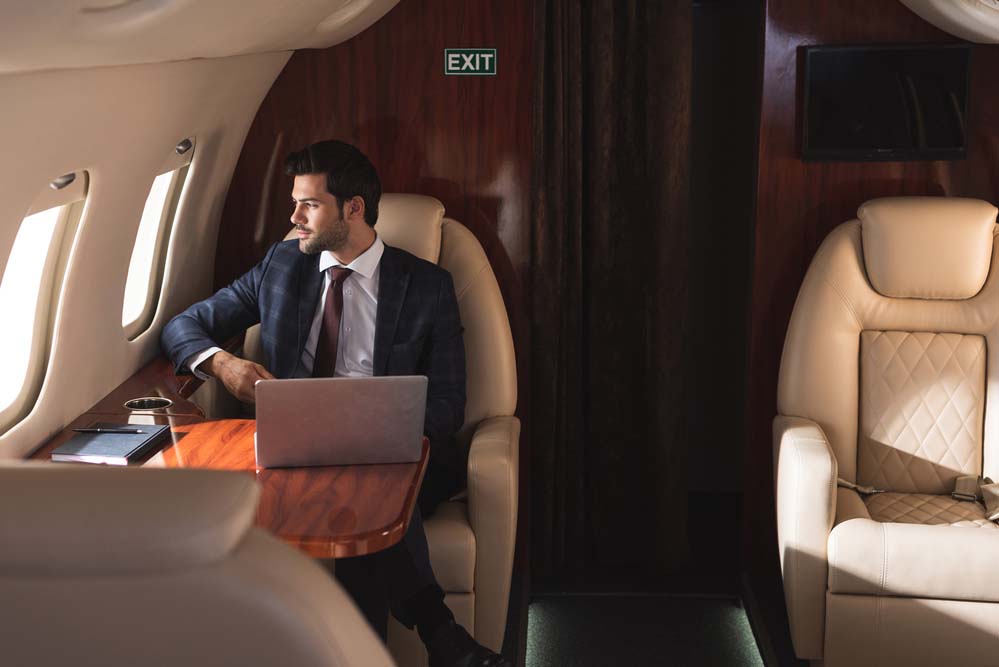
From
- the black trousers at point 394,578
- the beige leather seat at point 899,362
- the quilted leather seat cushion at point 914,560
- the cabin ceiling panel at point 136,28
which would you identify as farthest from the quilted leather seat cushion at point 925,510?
the cabin ceiling panel at point 136,28

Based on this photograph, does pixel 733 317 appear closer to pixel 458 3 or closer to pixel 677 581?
pixel 677 581

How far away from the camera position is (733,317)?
4777mm

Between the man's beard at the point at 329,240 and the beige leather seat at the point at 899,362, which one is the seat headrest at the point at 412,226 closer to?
the man's beard at the point at 329,240

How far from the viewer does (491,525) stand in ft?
10.0

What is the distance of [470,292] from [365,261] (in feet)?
1.21

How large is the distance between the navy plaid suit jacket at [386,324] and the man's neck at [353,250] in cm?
7

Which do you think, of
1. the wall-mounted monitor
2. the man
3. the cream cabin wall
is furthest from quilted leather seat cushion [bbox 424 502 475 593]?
the wall-mounted monitor

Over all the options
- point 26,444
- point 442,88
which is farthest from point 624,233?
point 26,444

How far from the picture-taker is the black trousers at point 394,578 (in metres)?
2.73

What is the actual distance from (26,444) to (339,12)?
5.10ft

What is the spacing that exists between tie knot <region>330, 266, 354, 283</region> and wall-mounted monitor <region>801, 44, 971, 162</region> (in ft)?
5.28

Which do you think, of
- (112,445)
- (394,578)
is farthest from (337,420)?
(112,445)

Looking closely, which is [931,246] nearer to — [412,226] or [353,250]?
[412,226]

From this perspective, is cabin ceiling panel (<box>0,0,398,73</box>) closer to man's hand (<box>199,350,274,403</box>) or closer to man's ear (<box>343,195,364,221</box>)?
man's ear (<box>343,195,364,221</box>)
